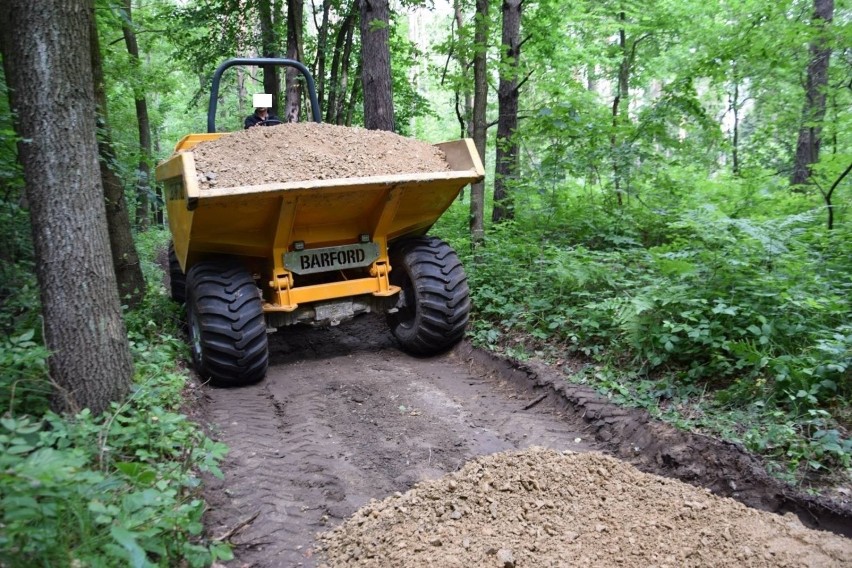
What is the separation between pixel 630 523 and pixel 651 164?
621 cm

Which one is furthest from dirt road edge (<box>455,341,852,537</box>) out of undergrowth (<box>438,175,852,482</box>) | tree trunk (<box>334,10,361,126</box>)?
tree trunk (<box>334,10,361,126</box>)

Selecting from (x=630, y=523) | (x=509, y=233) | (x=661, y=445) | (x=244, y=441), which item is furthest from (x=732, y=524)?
(x=509, y=233)

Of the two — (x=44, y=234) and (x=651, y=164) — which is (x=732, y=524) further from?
(x=651, y=164)

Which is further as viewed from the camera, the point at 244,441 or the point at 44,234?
the point at 244,441

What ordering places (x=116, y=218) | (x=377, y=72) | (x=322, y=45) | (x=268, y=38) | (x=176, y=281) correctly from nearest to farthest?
(x=116, y=218), (x=176, y=281), (x=377, y=72), (x=268, y=38), (x=322, y=45)

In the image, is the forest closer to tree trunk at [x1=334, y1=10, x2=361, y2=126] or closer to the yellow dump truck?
the yellow dump truck

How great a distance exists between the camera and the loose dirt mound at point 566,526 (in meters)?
2.65

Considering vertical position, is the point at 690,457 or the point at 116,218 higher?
the point at 116,218

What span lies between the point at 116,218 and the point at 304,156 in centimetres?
231

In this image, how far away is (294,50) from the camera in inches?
462

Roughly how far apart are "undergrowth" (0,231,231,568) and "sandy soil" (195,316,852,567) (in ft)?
1.18

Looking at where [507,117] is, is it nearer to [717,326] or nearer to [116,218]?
[116,218]

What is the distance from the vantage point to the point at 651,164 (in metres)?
8.09

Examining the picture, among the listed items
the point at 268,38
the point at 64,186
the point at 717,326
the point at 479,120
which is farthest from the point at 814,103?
the point at 268,38
